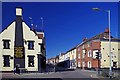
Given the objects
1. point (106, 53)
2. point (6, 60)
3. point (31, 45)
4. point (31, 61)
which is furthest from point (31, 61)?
point (106, 53)

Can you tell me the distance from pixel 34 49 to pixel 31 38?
1.22 m

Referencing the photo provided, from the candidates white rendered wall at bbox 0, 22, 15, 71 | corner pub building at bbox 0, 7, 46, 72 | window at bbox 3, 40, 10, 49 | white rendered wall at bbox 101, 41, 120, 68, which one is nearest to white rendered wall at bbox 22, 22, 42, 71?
corner pub building at bbox 0, 7, 46, 72

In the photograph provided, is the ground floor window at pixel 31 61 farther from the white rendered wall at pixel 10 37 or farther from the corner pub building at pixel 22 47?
the white rendered wall at pixel 10 37

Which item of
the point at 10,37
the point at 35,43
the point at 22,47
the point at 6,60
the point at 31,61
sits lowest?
the point at 31,61

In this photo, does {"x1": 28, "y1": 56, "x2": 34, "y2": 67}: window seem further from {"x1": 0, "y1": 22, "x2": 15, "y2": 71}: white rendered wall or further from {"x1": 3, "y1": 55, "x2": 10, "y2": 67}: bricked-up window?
{"x1": 3, "y1": 55, "x2": 10, "y2": 67}: bricked-up window

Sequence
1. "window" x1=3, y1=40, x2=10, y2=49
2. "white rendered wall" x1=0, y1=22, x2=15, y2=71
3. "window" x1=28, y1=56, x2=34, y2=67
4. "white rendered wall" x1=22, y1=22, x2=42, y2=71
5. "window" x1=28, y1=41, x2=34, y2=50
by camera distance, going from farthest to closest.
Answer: "window" x1=28, y1=56, x2=34, y2=67 < "window" x1=28, y1=41, x2=34, y2=50 < "white rendered wall" x1=22, y1=22, x2=42, y2=71 < "window" x1=3, y1=40, x2=10, y2=49 < "white rendered wall" x1=0, y1=22, x2=15, y2=71

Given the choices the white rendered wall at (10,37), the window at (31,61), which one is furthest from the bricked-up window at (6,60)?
the window at (31,61)

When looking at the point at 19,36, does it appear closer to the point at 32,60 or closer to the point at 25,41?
the point at 25,41

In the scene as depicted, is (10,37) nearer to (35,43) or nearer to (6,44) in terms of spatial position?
(6,44)

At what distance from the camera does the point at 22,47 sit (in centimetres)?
2575

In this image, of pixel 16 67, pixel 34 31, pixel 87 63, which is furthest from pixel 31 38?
pixel 87 63

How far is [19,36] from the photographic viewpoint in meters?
25.8

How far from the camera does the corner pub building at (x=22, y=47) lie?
25.2 m

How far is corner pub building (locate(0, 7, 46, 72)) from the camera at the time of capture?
994 inches
